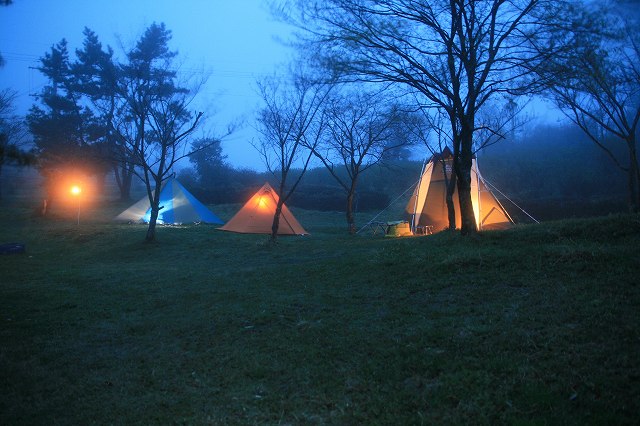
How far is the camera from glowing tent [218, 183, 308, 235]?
727 inches

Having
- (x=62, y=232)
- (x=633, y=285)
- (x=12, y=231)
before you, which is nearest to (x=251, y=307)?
(x=633, y=285)

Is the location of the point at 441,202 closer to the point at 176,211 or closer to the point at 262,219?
the point at 262,219

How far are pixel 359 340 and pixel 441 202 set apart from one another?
566 inches

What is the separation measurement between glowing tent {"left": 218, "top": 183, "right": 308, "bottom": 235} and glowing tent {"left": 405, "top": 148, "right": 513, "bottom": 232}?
473cm

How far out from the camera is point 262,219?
1886 cm

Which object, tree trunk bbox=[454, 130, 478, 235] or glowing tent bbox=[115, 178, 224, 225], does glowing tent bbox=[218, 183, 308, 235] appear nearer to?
glowing tent bbox=[115, 178, 224, 225]

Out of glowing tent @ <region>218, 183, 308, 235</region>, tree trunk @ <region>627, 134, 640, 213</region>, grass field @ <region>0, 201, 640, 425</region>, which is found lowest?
grass field @ <region>0, 201, 640, 425</region>

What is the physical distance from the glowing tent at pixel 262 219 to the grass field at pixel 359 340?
9.02 meters

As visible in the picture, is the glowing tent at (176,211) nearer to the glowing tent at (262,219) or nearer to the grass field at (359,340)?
the glowing tent at (262,219)

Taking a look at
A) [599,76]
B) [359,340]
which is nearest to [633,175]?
[599,76]

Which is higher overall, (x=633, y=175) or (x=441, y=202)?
(x=633, y=175)

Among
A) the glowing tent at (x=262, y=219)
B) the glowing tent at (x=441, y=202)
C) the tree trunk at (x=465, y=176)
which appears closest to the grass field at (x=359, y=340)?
the tree trunk at (x=465, y=176)

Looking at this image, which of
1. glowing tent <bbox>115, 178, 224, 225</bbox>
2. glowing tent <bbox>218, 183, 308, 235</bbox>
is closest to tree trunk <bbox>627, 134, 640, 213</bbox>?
glowing tent <bbox>218, 183, 308, 235</bbox>

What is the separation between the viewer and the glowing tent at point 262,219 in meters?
18.5
